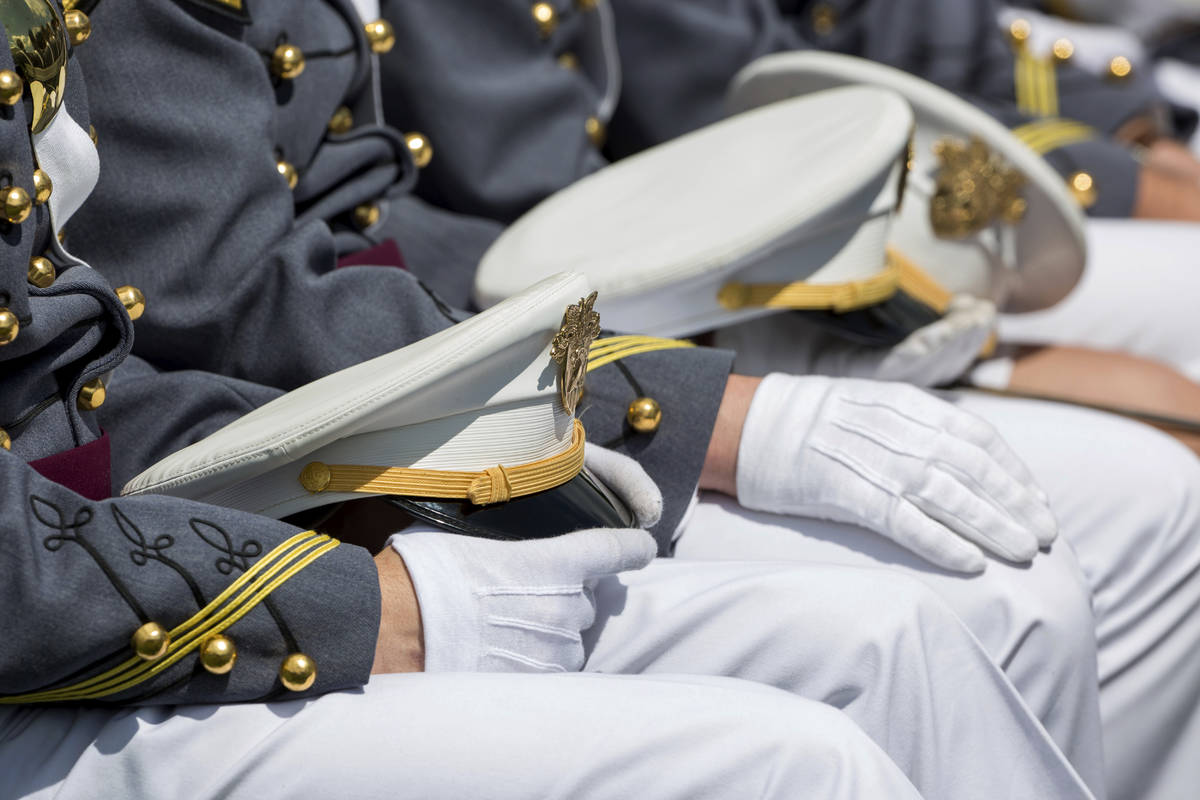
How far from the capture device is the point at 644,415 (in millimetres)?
871

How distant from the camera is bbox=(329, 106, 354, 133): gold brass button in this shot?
101 cm

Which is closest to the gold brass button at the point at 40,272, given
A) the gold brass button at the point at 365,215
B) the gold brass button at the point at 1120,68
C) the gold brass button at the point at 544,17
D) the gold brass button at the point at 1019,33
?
the gold brass button at the point at 365,215

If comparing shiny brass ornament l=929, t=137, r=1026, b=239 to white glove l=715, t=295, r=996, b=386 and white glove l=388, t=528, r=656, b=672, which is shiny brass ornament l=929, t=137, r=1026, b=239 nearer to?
white glove l=715, t=295, r=996, b=386

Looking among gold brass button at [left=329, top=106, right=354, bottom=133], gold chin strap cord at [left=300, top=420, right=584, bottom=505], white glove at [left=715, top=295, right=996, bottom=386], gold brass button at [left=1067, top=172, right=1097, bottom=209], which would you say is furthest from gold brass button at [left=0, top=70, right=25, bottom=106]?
gold brass button at [left=1067, top=172, right=1097, bottom=209]

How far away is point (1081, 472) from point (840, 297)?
0.77ft

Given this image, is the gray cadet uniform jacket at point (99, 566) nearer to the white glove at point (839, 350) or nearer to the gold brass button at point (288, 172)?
the gold brass button at point (288, 172)

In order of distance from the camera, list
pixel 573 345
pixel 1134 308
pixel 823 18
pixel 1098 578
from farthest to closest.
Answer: pixel 823 18
pixel 1134 308
pixel 1098 578
pixel 573 345

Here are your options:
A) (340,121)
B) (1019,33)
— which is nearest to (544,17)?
(340,121)

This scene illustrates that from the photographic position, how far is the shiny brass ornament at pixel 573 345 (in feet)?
2.24

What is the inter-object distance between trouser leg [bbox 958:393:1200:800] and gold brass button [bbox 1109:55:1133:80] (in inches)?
41.0

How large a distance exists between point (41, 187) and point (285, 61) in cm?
29

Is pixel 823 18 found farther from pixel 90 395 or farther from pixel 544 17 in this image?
pixel 90 395

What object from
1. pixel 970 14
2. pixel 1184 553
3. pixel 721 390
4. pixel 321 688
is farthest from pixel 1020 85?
pixel 321 688

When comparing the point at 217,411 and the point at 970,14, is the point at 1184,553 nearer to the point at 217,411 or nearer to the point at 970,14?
the point at 217,411
